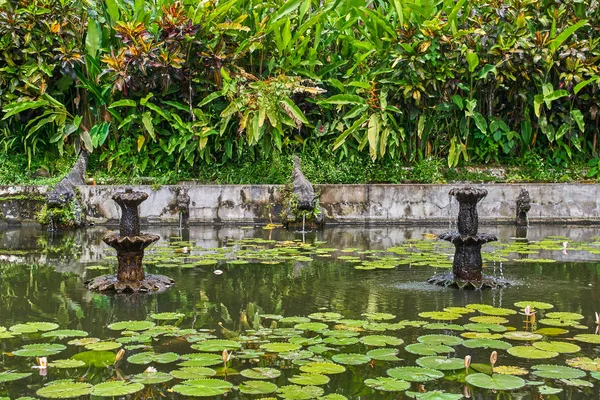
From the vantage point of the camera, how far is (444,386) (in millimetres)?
3268

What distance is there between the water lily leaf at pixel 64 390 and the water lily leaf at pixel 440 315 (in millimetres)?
2113

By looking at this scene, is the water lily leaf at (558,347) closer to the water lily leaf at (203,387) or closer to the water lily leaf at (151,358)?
the water lily leaf at (203,387)

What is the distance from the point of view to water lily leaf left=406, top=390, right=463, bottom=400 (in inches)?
121

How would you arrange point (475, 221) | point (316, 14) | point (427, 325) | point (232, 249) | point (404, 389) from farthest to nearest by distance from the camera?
point (316, 14) < point (232, 249) < point (475, 221) < point (427, 325) < point (404, 389)

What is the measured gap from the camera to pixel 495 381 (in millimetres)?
3268

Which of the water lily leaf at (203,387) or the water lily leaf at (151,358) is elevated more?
the water lily leaf at (151,358)

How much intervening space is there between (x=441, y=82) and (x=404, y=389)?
8.93m

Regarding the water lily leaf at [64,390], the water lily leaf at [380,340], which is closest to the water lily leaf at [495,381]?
the water lily leaf at [380,340]

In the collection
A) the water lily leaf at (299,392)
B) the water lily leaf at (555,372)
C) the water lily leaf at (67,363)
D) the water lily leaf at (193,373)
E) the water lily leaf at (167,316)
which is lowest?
the water lily leaf at (299,392)

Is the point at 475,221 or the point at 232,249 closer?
the point at 475,221

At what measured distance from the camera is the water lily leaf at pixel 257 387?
3.14 m

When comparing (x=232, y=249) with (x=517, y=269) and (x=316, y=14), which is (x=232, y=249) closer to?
(x=517, y=269)

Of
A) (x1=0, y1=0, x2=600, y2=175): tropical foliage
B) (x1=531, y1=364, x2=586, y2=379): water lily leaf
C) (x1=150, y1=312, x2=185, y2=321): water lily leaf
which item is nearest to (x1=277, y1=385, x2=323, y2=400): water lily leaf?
(x1=531, y1=364, x2=586, y2=379): water lily leaf

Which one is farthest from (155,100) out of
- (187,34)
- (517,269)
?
(517,269)
